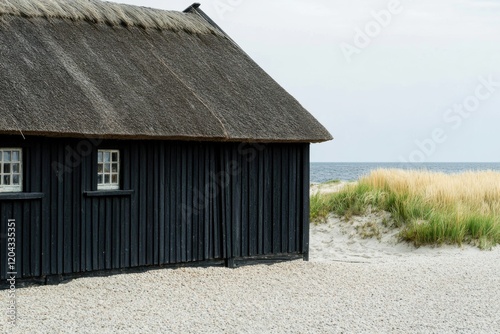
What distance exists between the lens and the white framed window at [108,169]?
11.5 metres

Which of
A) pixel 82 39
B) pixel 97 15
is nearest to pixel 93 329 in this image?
pixel 82 39

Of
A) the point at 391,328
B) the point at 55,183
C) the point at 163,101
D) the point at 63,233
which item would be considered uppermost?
the point at 163,101

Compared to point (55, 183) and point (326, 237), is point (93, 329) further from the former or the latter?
point (326, 237)

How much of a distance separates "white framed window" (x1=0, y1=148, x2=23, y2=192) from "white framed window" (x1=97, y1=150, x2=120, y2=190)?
125 centimetres

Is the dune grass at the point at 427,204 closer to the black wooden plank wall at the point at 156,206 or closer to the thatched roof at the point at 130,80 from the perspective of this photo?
the black wooden plank wall at the point at 156,206

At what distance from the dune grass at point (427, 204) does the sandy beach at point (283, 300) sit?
62.8 inches

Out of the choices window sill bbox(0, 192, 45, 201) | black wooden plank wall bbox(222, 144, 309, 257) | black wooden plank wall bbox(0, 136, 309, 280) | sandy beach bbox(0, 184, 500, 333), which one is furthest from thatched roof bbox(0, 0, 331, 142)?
sandy beach bbox(0, 184, 500, 333)

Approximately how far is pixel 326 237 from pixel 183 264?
5873 mm

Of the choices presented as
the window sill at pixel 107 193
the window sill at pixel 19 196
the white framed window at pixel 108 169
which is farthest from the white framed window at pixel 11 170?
the white framed window at pixel 108 169

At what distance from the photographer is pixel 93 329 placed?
883 cm

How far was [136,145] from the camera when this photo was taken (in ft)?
38.7

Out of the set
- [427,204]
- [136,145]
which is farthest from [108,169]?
[427,204]

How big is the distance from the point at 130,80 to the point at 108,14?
2258 mm

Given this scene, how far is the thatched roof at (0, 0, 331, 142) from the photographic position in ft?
35.8
